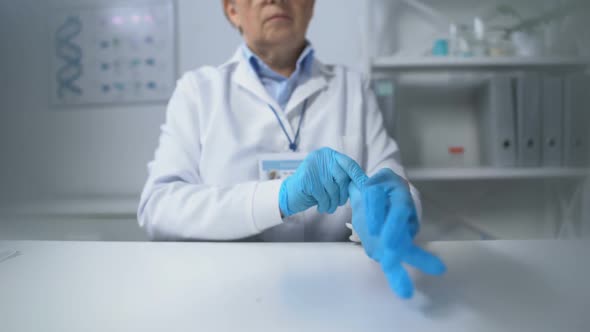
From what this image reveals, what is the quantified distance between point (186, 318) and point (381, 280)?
20 cm

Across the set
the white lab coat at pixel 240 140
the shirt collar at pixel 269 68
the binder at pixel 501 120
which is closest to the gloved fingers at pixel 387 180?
the white lab coat at pixel 240 140

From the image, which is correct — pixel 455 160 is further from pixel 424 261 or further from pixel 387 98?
pixel 424 261

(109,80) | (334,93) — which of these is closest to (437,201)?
(334,93)

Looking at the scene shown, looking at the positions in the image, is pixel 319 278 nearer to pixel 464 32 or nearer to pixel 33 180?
pixel 464 32

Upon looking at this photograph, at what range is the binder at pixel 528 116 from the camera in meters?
1.10

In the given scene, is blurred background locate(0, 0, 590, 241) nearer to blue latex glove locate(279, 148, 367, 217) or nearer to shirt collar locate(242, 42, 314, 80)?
shirt collar locate(242, 42, 314, 80)

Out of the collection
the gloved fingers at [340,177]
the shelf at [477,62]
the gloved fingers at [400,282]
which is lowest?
the gloved fingers at [400,282]

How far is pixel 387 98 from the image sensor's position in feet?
3.80

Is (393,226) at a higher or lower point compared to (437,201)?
higher

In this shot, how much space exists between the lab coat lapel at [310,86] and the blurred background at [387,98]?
0.34 meters

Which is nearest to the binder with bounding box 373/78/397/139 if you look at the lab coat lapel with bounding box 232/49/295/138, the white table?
the lab coat lapel with bounding box 232/49/295/138

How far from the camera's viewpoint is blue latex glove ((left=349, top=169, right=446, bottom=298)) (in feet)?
0.93

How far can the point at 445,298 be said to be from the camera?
31 centimetres

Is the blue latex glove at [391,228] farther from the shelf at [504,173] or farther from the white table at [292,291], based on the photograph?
the shelf at [504,173]
